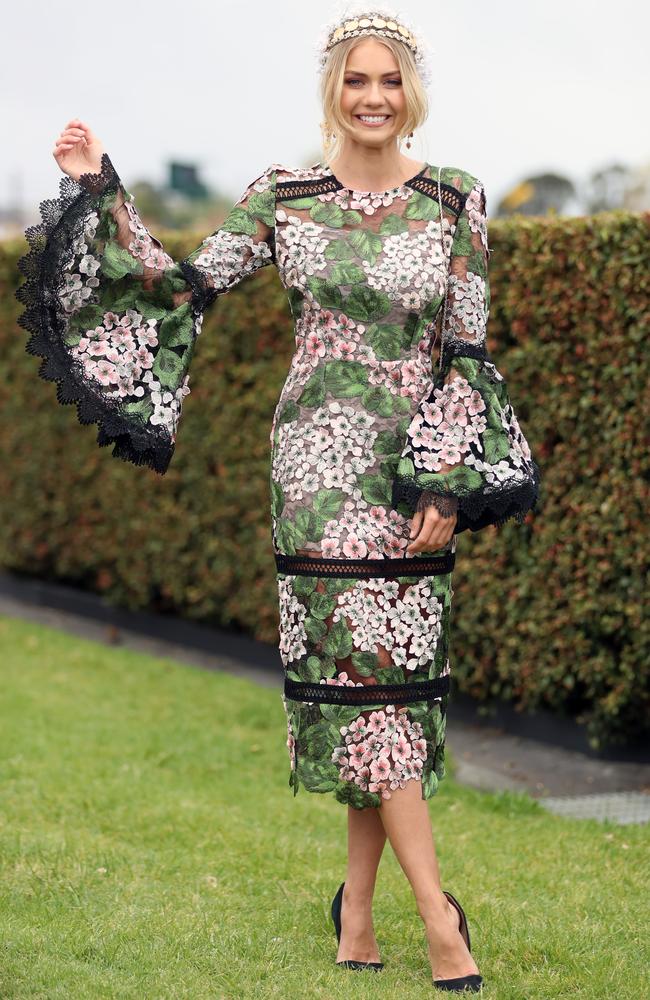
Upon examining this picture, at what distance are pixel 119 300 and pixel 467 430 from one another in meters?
0.90

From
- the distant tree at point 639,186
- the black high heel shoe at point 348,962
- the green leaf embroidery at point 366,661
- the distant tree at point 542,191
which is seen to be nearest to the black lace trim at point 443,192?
the green leaf embroidery at point 366,661

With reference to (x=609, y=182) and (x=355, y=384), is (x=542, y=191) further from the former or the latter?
(x=355, y=384)

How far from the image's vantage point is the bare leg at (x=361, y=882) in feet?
11.7

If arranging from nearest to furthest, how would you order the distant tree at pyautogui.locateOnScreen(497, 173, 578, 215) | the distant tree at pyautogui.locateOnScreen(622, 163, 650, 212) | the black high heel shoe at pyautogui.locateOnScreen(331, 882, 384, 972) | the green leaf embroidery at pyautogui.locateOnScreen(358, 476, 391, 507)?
the green leaf embroidery at pyautogui.locateOnScreen(358, 476, 391, 507), the black high heel shoe at pyautogui.locateOnScreen(331, 882, 384, 972), the distant tree at pyautogui.locateOnScreen(497, 173, 578, 215), the distant tree at pyautogui.locateOnScreen(622, 163, 650, 212)

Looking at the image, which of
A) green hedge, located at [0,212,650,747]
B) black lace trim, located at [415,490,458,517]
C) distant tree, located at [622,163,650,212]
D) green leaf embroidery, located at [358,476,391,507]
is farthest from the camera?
distant tree, located at [622,163,650,212]

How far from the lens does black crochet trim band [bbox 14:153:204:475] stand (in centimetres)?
331

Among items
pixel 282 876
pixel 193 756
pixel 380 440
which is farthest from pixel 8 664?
pixel 380 440

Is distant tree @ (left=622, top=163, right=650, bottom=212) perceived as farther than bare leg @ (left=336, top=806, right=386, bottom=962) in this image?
Yes

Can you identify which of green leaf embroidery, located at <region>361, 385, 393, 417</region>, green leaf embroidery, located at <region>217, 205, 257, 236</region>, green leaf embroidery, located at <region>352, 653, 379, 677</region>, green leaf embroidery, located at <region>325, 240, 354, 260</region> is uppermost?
green leaf embroidery, located at <region>217, 205, 257, 236</region>

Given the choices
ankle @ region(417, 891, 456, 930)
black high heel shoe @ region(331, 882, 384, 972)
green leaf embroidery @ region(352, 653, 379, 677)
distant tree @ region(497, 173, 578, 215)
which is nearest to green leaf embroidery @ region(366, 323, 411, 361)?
green leaf embroidery @ region(352, 653, 379, 677)

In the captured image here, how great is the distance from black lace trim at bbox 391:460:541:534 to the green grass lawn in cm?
115

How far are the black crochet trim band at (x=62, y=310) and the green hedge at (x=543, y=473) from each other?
8.84 feet

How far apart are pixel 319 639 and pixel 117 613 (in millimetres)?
6589

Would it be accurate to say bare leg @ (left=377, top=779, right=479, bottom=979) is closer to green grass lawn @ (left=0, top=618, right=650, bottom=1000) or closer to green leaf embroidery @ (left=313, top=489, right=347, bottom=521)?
green grass lawn @ (left=0, top=618, right=650, bottom=1000)
